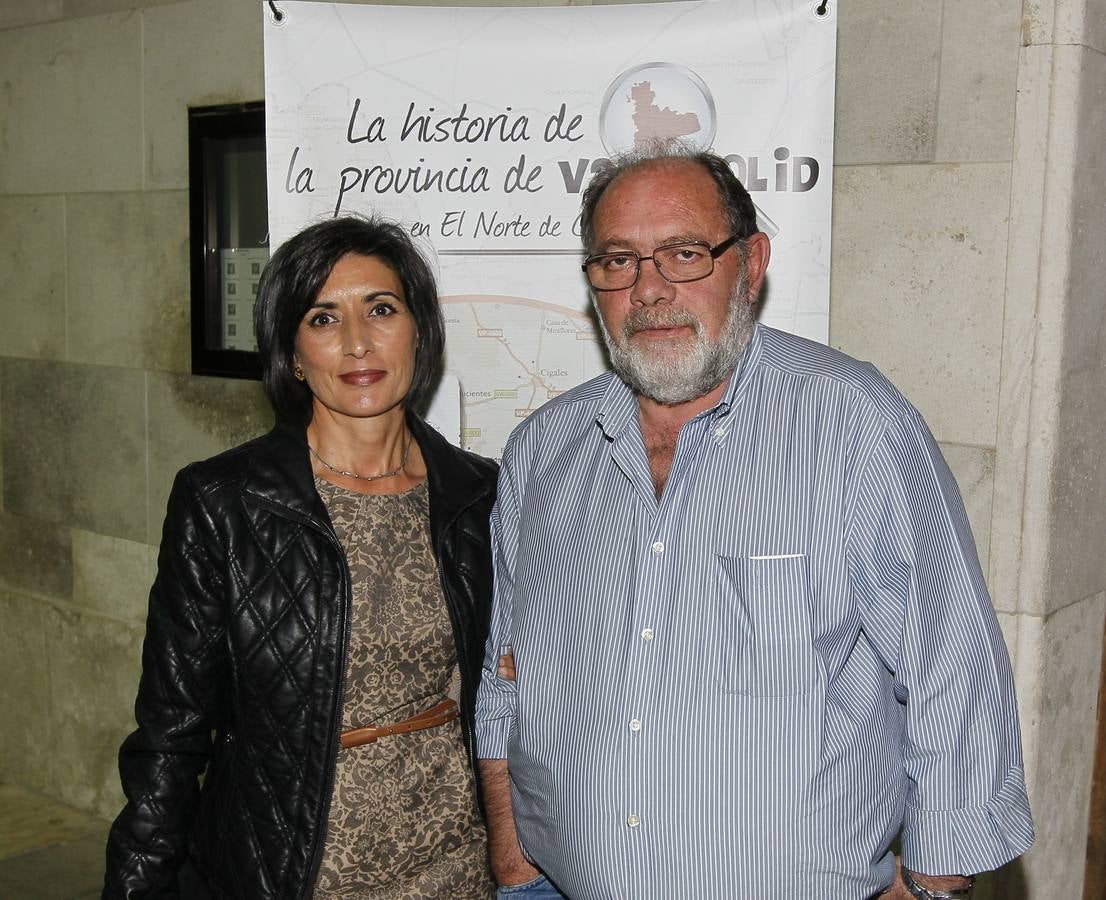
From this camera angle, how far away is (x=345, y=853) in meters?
2.08

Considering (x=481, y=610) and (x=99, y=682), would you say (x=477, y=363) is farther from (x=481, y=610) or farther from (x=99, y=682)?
(x=99, y=682)

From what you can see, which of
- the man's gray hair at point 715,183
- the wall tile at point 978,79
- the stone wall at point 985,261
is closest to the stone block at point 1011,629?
the stone wall at point 985,261

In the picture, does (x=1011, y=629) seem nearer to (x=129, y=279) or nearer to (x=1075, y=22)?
(x=1075, y=22)

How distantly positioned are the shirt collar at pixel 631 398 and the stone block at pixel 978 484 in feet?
2.74

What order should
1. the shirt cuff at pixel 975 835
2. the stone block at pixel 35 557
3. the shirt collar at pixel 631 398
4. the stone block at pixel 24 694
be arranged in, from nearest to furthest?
the shirt cuff at pixel 975 835, the shirt collar at pixel 631 398, the stone block at pixel 35 557, the stone block at pixel 24 694

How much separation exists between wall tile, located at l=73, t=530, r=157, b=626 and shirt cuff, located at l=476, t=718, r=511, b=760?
7.68ft

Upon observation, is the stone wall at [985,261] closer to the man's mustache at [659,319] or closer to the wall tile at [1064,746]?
the wall tile at [1064,746]

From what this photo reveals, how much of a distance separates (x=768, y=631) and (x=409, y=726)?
0.68 m

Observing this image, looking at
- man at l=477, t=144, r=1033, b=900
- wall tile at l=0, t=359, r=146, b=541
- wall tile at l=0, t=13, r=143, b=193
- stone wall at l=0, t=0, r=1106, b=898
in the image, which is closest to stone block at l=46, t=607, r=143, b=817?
wall tile at l=0, t=359, r=146, b=541

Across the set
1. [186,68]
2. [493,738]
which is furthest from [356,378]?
[186,68]

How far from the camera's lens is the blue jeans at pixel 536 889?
7.29ft

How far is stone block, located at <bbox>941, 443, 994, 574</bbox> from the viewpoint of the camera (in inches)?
106

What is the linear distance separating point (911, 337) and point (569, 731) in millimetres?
1311

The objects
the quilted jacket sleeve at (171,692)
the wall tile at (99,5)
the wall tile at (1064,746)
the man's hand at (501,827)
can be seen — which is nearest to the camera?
the quilted jacket sleeve at (171,692)
